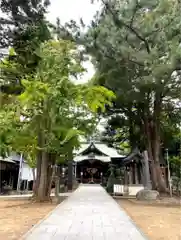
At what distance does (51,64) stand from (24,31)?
7.04 meters

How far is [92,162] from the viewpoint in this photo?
32.2 meters

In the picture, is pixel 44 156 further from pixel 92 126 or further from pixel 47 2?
pixel 47 2

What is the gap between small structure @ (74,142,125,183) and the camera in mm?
31886

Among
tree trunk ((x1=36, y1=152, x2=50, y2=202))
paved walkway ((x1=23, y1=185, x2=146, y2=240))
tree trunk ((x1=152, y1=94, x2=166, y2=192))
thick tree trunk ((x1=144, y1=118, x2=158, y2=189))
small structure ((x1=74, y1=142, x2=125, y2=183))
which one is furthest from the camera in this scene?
small structure ((x1=74, y1=142, x2=125, y2=183))

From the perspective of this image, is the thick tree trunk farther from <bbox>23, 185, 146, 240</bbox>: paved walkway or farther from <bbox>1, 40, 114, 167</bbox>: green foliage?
<bbox>23, 185, 146, 240</bbox>: paved walkway

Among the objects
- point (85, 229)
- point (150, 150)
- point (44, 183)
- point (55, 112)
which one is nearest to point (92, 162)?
point (150, 150)

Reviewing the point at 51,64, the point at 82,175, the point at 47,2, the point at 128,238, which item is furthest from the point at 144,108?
the point at 82,175

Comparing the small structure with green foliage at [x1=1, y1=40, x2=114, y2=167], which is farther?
the small structure

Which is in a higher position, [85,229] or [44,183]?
[44,183]

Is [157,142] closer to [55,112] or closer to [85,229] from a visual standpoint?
[55,112]

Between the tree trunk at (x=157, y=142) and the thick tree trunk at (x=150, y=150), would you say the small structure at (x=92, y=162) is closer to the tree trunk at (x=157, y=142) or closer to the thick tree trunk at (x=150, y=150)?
the thick tree trunk at (x=150, y=150)

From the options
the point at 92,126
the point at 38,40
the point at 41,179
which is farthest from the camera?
the point at 92,126

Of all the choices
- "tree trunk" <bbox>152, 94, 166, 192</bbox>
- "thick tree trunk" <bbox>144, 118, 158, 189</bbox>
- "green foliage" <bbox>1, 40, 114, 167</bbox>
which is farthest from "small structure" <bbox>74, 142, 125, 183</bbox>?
"green foliage" <bbox>1, 40, 114, 167</bbox>

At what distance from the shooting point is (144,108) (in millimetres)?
14391
